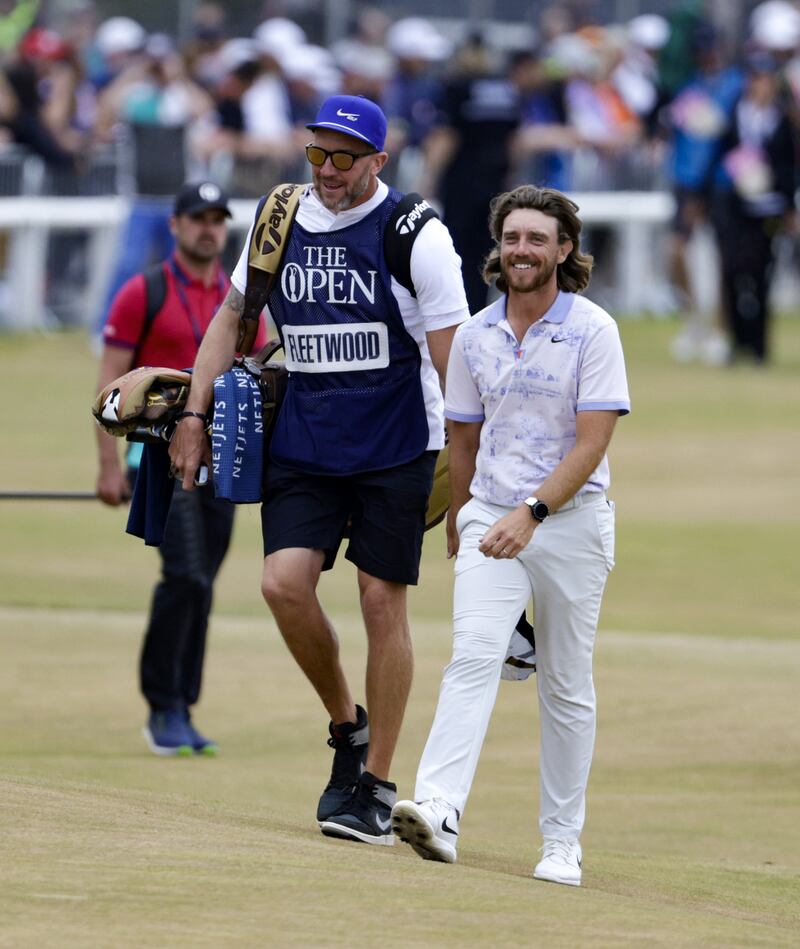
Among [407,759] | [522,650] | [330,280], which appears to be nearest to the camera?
[522,650]

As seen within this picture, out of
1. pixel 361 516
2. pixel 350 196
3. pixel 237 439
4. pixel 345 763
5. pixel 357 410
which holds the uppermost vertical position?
pixel 350 196

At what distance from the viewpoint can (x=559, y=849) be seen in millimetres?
6543

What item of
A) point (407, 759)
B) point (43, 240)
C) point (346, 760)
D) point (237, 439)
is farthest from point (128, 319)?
point (43, 240)

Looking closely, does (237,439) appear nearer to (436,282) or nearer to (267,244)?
(267,244)

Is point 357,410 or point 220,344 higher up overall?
point 220,344

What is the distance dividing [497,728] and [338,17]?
21.7 metres

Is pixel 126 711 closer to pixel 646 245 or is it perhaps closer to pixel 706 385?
pixel 706 385

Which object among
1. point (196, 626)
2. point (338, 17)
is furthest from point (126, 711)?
point (338, 17)

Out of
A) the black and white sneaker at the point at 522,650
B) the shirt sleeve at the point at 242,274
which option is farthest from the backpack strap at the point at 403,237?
the black and white sneaker at the point at 522,650

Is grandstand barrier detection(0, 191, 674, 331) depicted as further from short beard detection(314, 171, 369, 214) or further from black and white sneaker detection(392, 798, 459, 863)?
black and white sneaker detection(392, 798, 459, 863)

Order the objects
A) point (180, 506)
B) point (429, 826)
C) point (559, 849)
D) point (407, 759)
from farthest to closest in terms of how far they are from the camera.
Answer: point (180, 506) < point (407, 759) < point (559, 849) < point (429, 826)

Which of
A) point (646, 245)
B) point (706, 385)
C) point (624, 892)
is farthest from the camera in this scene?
point (646, 245)

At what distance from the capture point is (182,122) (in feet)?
73.5

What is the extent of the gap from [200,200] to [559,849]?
11.8ft
